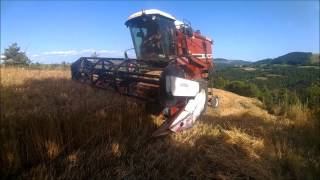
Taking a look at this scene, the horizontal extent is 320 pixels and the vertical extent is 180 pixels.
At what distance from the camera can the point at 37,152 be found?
3.83 m

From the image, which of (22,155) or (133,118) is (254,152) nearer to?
(133,118)

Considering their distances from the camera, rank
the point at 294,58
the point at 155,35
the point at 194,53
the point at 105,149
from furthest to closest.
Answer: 1. the point at 294,58
2. the point at 194,53
3. the point at 155,35
4. the point at 105,149

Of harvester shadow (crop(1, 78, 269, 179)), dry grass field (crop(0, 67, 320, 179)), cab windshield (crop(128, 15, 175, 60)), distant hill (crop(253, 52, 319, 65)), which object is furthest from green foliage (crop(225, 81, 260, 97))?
distant hill (crop(253, 52, 319, 65))

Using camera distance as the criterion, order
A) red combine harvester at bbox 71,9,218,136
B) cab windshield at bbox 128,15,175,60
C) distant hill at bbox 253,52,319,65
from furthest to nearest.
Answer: distant hill at bbox 253,52,319,65 → cab windshield at bbox 128,15,175,60 → red combine harvester at bbox 71,9,218,136

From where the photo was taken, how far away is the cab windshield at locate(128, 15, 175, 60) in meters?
9.01

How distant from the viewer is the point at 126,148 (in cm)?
447

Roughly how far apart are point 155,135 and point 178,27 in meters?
6.06

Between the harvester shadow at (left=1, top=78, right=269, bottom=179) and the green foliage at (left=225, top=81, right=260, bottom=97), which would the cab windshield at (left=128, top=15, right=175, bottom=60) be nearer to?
the harvester shadow at (left=1, top=78, right=269, bottom=179)

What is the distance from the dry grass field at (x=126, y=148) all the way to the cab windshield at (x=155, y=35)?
147 inches

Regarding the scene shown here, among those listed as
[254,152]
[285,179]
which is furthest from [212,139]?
[285,179]

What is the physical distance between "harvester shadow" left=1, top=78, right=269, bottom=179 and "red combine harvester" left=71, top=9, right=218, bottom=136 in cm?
53

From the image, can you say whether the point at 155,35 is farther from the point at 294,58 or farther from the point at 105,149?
the point at 294,58

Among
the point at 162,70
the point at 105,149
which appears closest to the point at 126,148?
the point at 105,149

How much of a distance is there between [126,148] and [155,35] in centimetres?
546
